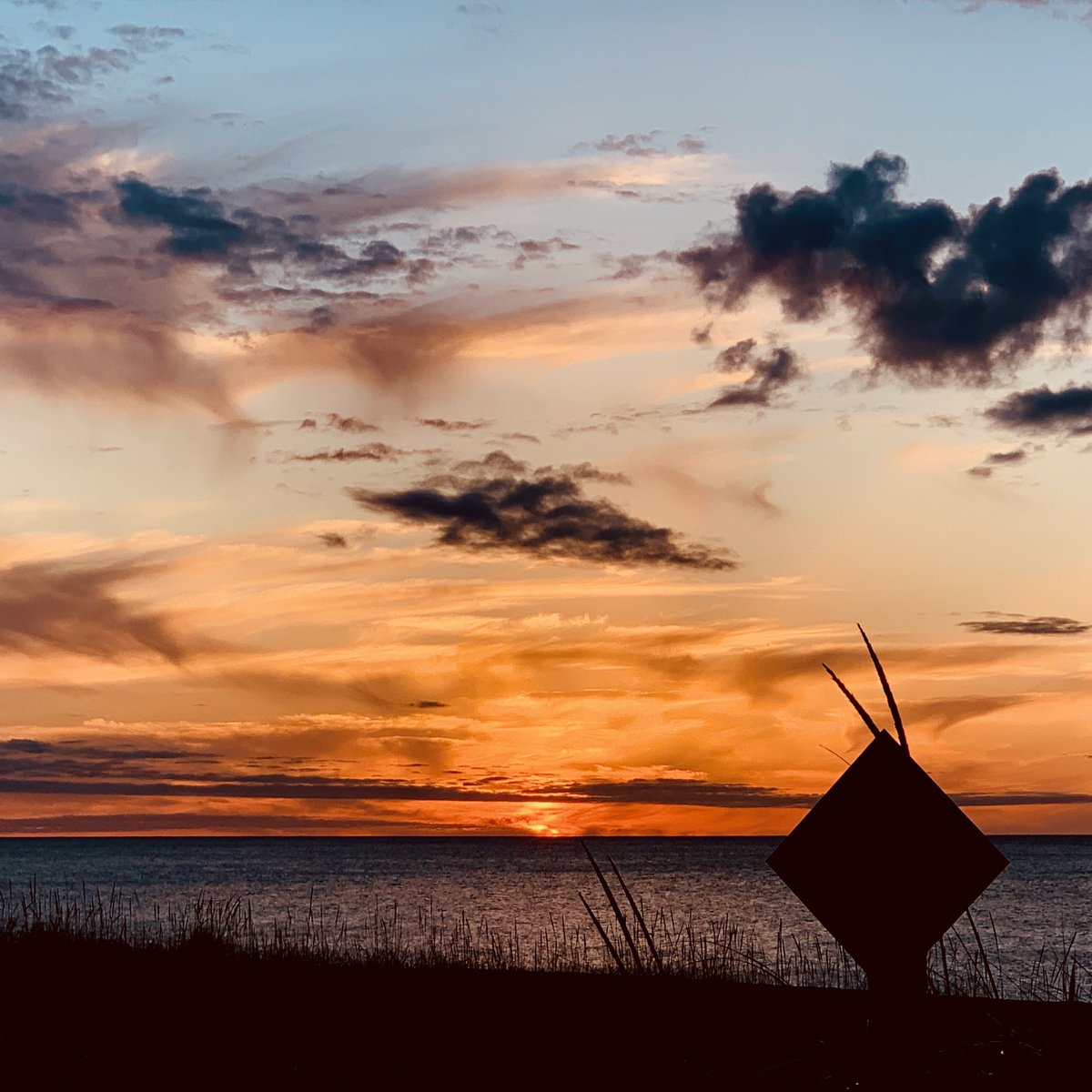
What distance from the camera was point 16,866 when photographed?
446 feet

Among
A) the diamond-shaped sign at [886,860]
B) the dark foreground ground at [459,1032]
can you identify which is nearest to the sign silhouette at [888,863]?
the diamond-shaped sign at [886,860]

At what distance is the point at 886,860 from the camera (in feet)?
11.6

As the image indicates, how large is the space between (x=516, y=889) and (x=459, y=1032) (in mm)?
72892

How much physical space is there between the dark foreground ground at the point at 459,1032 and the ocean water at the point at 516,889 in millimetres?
10824

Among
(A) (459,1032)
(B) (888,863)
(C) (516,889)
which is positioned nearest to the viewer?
(B) (888,863)

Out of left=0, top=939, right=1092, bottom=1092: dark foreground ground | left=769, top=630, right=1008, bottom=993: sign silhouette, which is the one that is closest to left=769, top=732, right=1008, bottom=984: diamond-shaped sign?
left=769, top=630, right=1008, bottom=993: sign silhouette

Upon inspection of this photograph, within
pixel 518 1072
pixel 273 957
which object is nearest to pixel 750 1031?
pixel 518 1072

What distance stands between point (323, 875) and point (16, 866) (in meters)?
53.7

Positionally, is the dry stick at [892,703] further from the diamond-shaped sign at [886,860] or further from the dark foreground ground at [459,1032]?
the dark foreground ground at [459,1032]

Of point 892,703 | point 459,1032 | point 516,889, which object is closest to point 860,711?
point 892,703

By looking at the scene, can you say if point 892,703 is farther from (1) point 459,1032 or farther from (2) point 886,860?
(1) point 459,1032

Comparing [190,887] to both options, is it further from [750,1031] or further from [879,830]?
[879,830]

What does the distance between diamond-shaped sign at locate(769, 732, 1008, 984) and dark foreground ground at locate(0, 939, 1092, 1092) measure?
4.68 ft

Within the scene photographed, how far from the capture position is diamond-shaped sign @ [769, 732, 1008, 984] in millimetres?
3477
